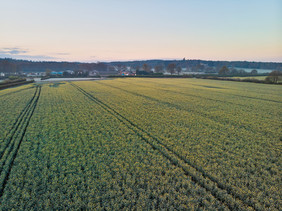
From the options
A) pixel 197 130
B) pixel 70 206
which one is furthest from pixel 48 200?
pixel 197 130

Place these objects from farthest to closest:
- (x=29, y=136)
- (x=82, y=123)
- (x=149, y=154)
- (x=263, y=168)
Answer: (x=82, y=123) < (x=29, y=136) < (x=149, y=154) < (x=263, y=168)

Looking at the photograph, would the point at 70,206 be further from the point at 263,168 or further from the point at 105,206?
the point at 263,168

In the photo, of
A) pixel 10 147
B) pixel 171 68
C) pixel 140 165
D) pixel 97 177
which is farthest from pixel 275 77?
pixel 171 68

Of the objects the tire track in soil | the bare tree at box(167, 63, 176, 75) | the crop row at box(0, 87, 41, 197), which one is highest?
the bare tree at box(167, 63, 176, 75)

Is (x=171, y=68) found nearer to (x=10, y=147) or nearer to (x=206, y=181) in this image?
(x=10, y=147)

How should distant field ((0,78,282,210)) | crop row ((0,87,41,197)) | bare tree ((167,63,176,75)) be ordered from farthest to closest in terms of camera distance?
1. bare tree ((167,63,176,75))
2. crop row ((0,87,41,197))
3. distant field ((0,78,282,210))

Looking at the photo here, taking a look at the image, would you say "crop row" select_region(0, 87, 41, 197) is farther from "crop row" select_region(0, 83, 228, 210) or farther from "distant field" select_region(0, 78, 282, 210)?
"crop row" select_region(0, 83, 228, 210)

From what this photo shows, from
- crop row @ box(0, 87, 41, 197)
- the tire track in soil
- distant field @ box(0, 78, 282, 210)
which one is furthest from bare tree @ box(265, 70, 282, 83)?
crop row @ box(0, 87, 41, 197)

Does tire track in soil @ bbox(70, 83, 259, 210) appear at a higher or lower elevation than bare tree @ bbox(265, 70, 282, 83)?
lower

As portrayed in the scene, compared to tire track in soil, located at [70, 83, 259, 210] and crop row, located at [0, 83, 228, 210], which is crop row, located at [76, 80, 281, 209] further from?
crop row, located at [0, 83, 228, 210]

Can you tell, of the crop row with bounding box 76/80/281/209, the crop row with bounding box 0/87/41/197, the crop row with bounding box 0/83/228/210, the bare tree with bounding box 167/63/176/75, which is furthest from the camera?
the bare tree with bounding box 167/63/176/75

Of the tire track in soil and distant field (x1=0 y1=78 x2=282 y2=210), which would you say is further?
distant field (x1=0 y1=78 x2=282 y2=210)
